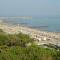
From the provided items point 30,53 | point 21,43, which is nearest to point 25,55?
point 30,53

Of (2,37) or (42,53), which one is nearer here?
Result: (42,53)

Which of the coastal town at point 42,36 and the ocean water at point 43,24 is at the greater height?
the coastal town at point 42,36

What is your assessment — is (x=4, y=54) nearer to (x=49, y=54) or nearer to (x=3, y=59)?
(x=3, y=59)

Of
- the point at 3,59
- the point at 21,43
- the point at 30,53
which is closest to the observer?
the point at 3,59

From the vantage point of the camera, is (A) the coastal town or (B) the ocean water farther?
(B) the ocean water

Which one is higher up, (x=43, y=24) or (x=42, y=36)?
(x=42, y=36)

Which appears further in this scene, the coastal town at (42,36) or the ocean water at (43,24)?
the ocean water at (43,24)

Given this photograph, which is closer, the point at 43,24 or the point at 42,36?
the point at 42,36

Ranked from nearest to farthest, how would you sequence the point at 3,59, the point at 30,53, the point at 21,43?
the point at 3,59 < the point at 30,53 < the point at 21,43

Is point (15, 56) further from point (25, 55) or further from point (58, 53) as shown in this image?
point (58, 53)

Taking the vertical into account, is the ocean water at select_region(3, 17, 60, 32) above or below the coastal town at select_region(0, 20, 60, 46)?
below
